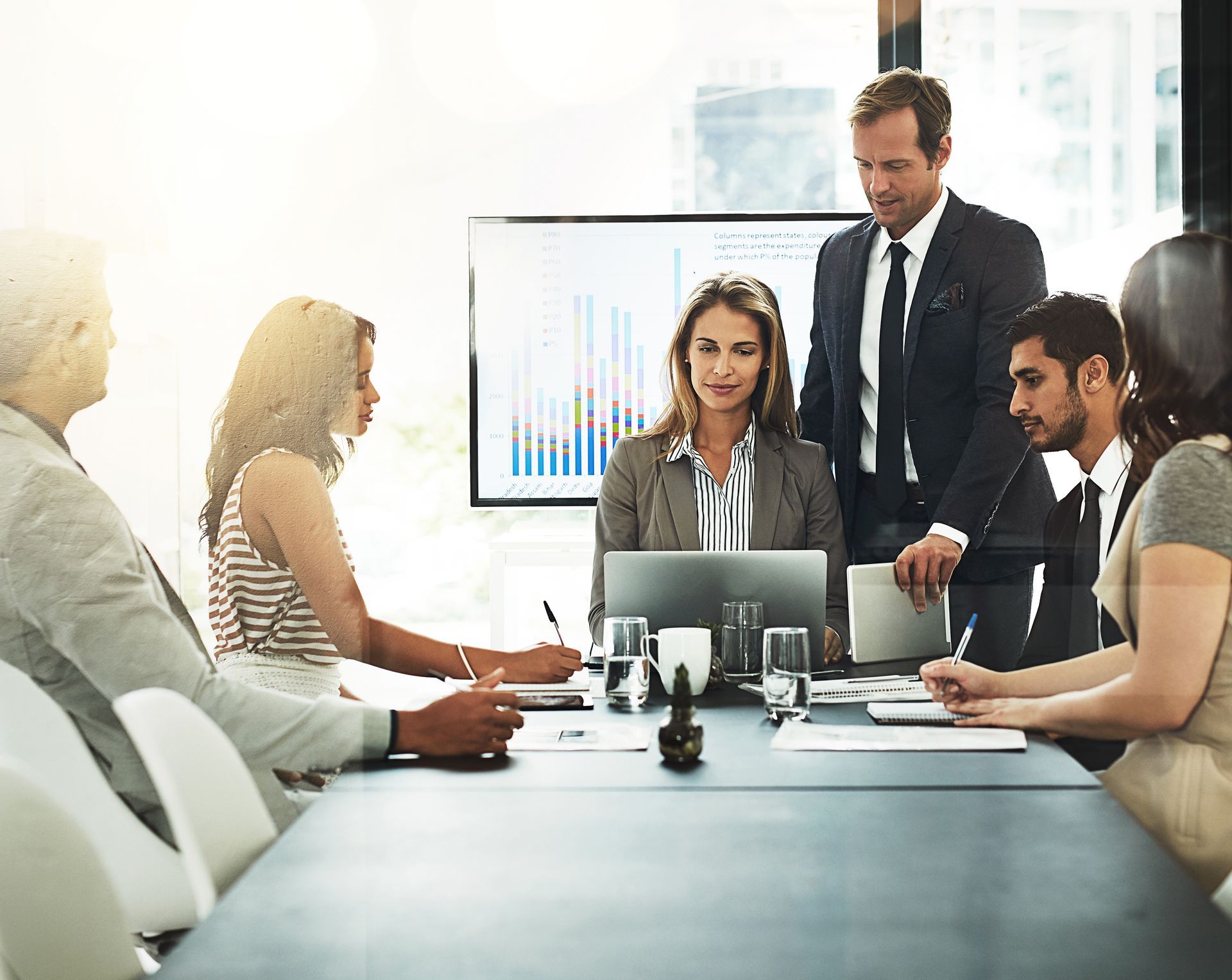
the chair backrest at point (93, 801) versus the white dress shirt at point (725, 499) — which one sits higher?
the white dress shirt at point (725, 499)

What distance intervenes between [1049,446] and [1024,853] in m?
0.82

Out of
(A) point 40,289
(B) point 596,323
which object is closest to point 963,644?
(B) point 596,323

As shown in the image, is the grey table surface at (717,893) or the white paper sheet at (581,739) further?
the white paper sheet at (581,739)

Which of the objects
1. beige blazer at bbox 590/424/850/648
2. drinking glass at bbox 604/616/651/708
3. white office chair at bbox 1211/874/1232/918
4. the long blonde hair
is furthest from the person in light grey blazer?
the long blonde hair

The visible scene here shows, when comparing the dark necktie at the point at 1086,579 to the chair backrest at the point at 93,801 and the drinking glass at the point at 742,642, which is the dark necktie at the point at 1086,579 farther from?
the chair backrest at the point at 93,801

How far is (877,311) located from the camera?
238cm

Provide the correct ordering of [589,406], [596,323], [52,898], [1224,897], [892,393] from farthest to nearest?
[596,323]
[589,406]
[892,393]
[52,898]
[1224,897]

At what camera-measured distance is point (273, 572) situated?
1325 mm

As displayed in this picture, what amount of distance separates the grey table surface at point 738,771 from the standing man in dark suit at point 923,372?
49 cm

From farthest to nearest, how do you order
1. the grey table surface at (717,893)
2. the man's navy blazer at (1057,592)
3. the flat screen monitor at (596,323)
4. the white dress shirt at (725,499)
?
the white dress shirt at (725,499), the flat screen monitor at (596,323), the man's navy blazer at (1057,592), the grey table surface at (717,893)

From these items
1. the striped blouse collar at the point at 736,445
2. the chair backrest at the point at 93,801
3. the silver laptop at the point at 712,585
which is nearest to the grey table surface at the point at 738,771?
the chair backrest at the point at 93,801

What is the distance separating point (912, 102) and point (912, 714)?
1228 millimetres

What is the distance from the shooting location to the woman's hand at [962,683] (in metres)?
1.53

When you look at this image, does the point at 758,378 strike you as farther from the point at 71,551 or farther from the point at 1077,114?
the point at 71,551
